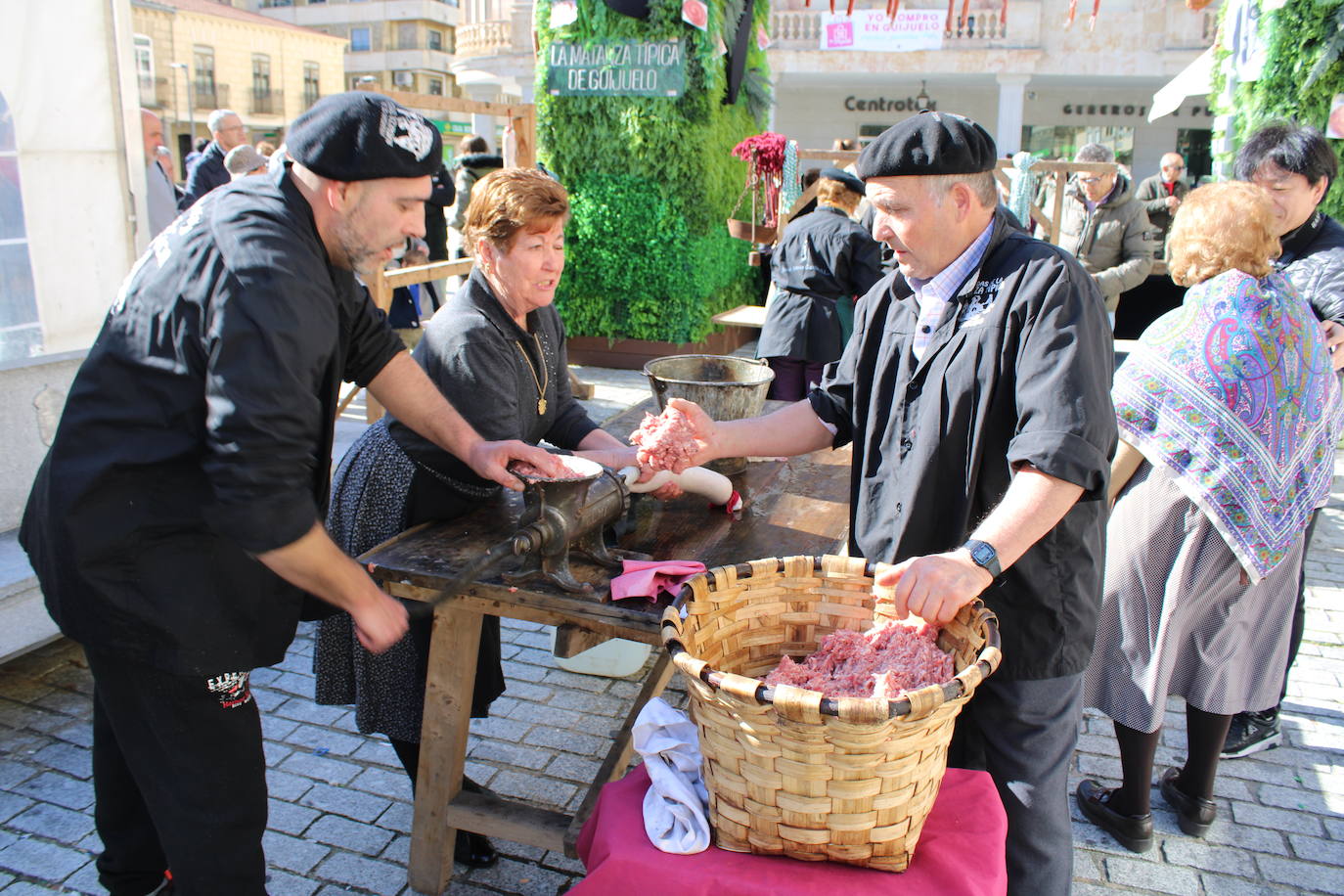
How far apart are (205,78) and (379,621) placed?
48.9m

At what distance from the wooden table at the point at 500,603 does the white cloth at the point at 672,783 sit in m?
0.27

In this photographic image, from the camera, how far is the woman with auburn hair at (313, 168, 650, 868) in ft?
8.59

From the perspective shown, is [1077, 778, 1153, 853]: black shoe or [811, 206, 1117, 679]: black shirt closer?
[811, 206, 1117, 679]: black shirt

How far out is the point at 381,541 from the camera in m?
2.73

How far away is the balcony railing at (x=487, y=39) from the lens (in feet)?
84.8

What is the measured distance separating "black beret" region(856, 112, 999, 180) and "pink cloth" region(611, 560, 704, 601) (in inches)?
38.8

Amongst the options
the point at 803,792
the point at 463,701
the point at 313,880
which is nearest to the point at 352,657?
the point at 463,701

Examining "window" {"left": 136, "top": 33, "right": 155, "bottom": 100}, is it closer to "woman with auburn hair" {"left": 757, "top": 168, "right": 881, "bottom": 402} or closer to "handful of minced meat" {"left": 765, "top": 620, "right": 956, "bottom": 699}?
"woman with auburn hair" {"left": 757, "top": 168, "right": 881, "bottom": 402}

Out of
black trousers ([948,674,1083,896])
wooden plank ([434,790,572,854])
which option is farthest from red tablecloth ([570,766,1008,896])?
wooden plank ([434,790,572,854])

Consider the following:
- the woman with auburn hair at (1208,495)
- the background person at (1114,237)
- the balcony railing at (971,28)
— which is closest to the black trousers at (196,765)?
the woman with auburn hair at (1208,495)

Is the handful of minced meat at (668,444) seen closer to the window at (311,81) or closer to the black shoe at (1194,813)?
the black shoe at (1194,813)

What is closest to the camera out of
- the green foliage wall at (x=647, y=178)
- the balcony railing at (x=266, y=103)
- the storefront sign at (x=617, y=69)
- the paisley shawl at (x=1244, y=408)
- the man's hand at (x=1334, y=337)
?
the paisley shawl at (x=1244, y=408)

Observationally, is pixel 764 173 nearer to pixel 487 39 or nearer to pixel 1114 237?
pixel 1114 237

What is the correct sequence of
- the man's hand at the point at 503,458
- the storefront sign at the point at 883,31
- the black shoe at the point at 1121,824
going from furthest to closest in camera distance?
the storefront sign at the point at 883,31 < the black shoe at the point at 1121,824 < the man's hand at the point at 503,458
